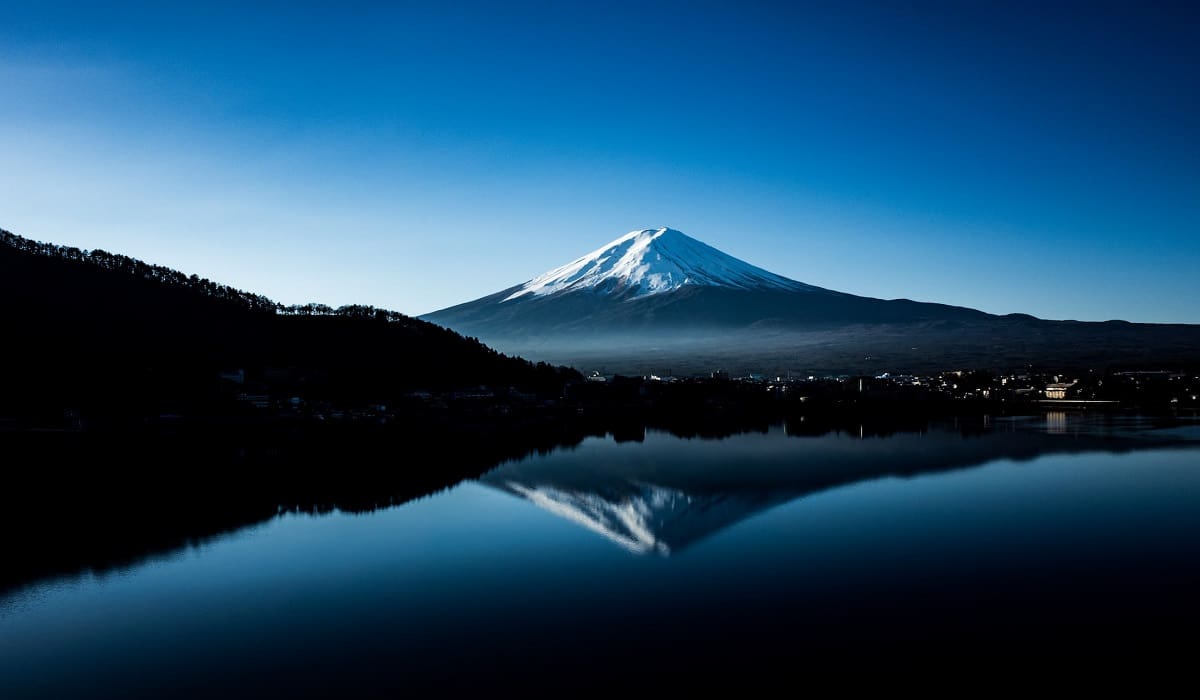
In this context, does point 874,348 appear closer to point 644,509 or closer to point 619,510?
point 644,509

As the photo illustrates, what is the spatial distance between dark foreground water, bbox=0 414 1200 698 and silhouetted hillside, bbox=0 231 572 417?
21.1 feet

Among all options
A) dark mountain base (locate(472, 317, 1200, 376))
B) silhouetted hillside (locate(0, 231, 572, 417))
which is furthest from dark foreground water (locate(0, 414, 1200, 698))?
dark mountain base (locate(472, 317, 1200, 376))

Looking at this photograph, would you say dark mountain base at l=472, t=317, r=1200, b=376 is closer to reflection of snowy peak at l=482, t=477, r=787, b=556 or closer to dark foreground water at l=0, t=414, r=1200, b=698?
reflection of snowy peak at l=482, t=477, r=787, b=556

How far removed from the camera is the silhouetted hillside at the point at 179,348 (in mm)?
12094

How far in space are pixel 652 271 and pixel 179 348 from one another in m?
42.3

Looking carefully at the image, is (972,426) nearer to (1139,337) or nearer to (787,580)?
(787,580)

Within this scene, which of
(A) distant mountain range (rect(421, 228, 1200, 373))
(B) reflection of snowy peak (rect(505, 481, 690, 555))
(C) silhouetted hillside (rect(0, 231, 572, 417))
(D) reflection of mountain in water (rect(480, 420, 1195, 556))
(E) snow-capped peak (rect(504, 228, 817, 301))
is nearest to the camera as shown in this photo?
(B) reflection of snowy peak (rect(505, 481, 690, 555))

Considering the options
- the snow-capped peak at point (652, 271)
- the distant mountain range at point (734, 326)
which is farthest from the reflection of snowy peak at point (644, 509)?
the snow-capped peak at point (652, 271)

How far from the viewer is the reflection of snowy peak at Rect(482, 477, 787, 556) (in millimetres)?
6836

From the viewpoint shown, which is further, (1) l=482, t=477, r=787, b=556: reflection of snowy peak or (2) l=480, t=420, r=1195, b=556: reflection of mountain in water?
(2) l=480, t=420, r=1195, b=556: reflection of mountain in water

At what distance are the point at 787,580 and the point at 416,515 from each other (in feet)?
12.0

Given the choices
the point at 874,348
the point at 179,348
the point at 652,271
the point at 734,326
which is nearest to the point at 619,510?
the point at 179,348

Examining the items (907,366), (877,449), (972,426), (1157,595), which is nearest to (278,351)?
(877,449)

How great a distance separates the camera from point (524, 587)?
527cm
